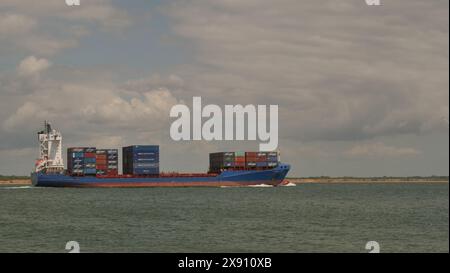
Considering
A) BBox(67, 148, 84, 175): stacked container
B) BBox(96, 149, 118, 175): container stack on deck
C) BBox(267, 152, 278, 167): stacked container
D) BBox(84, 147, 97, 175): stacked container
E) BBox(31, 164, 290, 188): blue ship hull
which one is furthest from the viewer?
BBox(267, 152, 278, 167): stacked container

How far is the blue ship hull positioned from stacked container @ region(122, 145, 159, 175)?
1.85 metres

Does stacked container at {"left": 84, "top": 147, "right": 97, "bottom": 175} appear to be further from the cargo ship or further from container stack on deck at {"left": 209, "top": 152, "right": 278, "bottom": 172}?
container stack on deck at {"left": 209, "top": 152, "right": 278, "bottom": 172}

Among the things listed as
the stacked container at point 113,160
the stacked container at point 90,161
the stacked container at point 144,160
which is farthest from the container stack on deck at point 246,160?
the stacked container at point 90,161

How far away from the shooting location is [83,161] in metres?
118

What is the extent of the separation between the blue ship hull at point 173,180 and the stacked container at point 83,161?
4.58ft

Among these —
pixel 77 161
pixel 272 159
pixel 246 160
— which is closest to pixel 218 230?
pixel 246 160

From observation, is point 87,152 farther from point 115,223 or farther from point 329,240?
point 329,240

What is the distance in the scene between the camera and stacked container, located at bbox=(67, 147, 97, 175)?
118m

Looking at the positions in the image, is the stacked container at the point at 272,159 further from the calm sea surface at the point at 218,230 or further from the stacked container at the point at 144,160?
the calm sea surface at the point at 218,230

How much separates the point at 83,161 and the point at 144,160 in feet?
39.9

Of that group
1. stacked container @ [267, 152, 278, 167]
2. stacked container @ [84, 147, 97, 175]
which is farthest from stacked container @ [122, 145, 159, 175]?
stacked container @ [267, 152, 278, 167]

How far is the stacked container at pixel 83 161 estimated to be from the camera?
118 meters

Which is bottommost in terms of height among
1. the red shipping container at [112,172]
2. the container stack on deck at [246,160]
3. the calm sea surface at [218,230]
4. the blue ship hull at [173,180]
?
the calm sea surface at [218,230]
